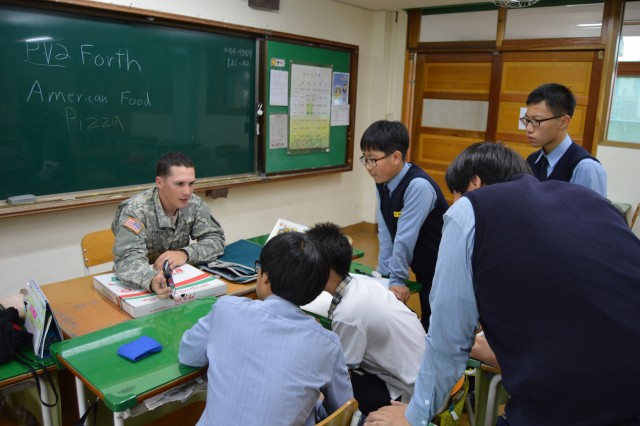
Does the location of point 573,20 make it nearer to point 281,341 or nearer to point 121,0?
point 121,0

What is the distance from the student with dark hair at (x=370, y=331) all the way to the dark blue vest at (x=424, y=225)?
749 millimetres

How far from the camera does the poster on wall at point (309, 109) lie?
178 inches

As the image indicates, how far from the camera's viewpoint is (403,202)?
245cm

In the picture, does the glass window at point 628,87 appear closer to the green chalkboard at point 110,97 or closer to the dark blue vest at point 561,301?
the green chalkboard at point 110,97

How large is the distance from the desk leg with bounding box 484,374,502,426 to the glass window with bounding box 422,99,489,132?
3.89 metres

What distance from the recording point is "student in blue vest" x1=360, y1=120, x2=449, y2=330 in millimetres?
2365

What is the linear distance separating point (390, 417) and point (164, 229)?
159 centimetres

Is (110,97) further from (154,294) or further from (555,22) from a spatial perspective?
(555,22)

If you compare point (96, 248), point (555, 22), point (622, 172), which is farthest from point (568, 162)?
point (555, 22)

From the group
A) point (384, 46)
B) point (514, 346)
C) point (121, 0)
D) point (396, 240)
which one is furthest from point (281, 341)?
point (384, 46)

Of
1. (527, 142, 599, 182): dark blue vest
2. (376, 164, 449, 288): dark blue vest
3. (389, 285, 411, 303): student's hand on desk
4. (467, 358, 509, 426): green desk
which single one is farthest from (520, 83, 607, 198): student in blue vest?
(467, 358, 509, 426): green desk

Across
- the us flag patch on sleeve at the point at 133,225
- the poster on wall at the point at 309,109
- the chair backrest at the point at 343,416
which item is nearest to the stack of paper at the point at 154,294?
the us flag patch on sleeve at the point at 133,225

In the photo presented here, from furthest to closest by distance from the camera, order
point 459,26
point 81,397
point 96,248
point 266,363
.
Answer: point 459,26
point 96,248
point 81,397
point 266,363

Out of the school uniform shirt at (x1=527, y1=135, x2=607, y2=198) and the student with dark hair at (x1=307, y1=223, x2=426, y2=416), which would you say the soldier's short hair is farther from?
the school uniform shirt at (x1=527, y1=135, x2=607, y2=198)
